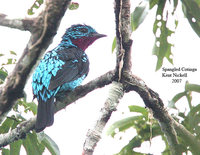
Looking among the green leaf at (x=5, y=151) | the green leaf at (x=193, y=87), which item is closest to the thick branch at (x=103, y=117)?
the green leaf at (x=193, y=87)

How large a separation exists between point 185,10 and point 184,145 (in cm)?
136

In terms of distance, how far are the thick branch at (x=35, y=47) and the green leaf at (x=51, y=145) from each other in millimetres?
1387

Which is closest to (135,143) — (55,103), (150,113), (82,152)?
(150,113)

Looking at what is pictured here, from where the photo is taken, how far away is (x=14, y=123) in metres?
4.62

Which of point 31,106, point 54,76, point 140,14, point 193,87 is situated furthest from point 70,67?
point 140,14

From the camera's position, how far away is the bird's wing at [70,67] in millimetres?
4503

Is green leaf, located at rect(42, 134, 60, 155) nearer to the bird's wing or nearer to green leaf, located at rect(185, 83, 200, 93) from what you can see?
the bird's wing

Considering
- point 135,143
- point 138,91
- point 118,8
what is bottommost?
point 135,143

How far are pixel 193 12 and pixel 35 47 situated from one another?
66.8 inches

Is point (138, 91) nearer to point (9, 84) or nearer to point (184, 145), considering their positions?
point (184, 145)

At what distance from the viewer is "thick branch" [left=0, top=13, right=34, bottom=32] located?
2.78m

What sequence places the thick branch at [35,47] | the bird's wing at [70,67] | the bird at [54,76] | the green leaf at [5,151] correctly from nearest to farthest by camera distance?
the thick branch at [35,47] → the bird at [54,76] → the bird's wing at [70,67] → the green leaf at [5,151]

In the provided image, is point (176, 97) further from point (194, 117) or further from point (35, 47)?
point (35, 47)

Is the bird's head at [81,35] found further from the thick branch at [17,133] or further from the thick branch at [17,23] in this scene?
the thick branch at [17,23]
